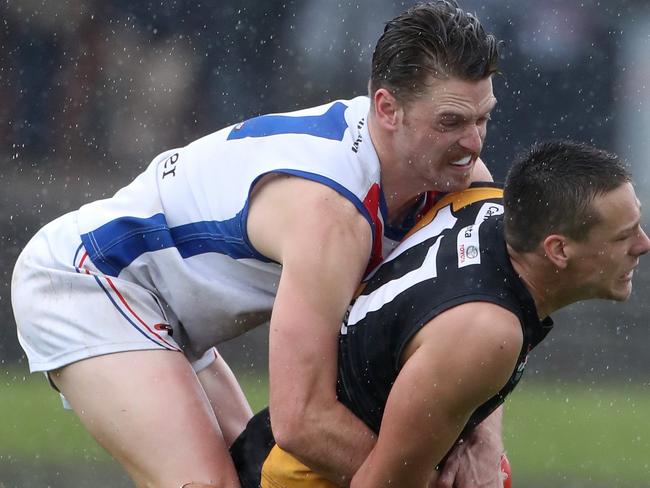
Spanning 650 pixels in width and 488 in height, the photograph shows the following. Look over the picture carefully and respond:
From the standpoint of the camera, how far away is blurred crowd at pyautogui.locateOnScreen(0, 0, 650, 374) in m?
8.11

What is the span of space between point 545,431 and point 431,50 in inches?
159

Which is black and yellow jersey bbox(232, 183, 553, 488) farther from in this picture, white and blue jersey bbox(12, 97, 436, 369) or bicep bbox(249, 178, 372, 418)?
white and blue jersey bbox(12, 97, 436, 369)

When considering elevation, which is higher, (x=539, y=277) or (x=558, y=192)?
(x=558, y=192)

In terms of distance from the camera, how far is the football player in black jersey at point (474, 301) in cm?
301

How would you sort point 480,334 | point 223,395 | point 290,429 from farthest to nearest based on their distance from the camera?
point 223,395 < point 290,429 < point 480,334

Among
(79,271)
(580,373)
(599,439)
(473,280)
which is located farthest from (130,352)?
(580,373)

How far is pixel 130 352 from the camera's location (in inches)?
144

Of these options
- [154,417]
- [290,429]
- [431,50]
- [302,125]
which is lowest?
[154,417]

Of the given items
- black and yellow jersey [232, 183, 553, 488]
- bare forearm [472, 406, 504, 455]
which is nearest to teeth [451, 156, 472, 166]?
black and yellow jersey [232, 183, 553, 488]

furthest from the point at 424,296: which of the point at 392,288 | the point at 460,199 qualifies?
the point at 460,199

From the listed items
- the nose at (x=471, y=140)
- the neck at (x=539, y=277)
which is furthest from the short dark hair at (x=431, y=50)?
the neck at (x=539, y=277)

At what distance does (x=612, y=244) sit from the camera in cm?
311

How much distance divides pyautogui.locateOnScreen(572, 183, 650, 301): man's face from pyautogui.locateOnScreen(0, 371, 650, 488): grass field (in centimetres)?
322

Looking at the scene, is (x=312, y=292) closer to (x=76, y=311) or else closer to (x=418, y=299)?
(x=418, y=299)
